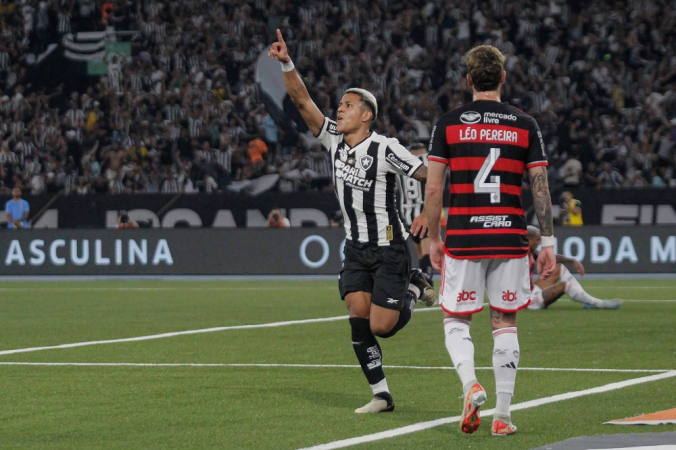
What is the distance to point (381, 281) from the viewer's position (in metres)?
8.14

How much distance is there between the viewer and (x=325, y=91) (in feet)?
104

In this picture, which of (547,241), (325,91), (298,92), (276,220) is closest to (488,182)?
Answer: (547,241)

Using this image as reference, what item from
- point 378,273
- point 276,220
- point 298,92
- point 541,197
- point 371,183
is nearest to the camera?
point 541,197

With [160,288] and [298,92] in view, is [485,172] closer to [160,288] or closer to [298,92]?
[298,92]

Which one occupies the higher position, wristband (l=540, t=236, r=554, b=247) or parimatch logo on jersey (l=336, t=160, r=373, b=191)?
parimatch logo on jersey (l=336, t=160, r=373, b=191)

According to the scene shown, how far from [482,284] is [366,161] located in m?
1.60

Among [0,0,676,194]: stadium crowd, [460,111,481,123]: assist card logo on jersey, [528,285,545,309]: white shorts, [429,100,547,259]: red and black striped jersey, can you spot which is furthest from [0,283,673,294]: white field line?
[460,111,481,123]: assist card logo on jersey

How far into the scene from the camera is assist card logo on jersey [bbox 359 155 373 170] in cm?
823

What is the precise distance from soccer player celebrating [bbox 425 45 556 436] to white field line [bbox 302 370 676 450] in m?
0.51

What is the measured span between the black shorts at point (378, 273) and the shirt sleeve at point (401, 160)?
0.51m

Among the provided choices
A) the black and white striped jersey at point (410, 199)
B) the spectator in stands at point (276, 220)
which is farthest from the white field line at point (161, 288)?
the spectator in stands at point (276, 220)

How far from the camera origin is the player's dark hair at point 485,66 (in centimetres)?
687

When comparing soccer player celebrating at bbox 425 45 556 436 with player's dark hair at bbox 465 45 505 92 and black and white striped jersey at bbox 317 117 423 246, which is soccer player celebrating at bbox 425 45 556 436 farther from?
black and white striped jersey at bbox 317 117 423 246

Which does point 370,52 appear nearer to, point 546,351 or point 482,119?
point 546,351
